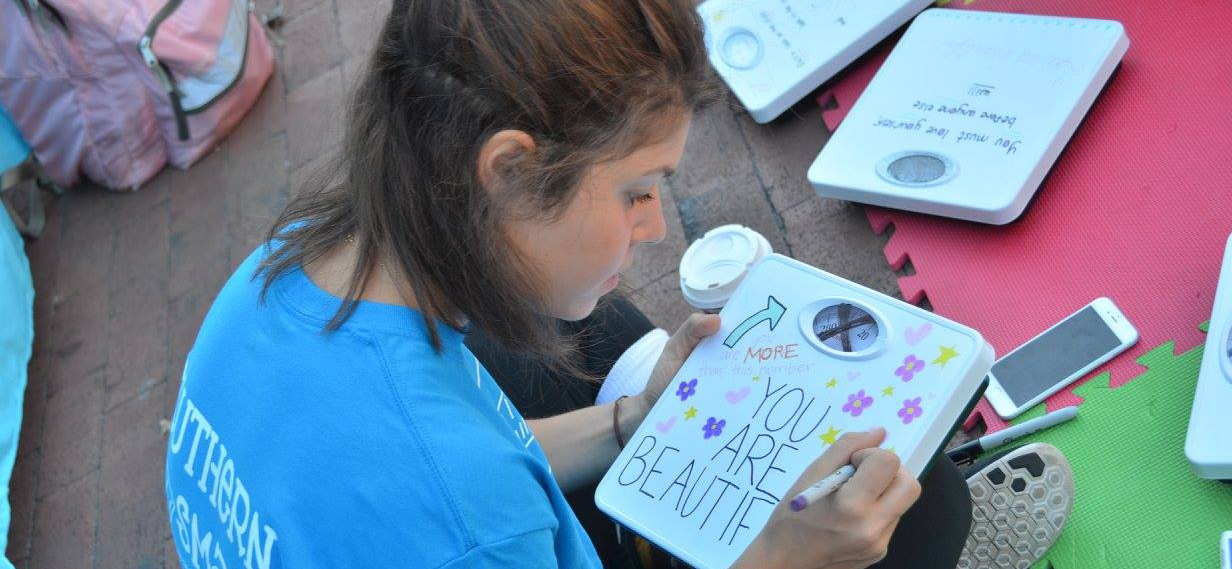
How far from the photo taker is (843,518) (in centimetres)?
85

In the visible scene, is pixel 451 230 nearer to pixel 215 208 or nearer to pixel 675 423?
pixel 675 423

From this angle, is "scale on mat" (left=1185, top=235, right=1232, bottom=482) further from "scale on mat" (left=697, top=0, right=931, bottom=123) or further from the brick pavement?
"scale on mat" (left=697, top=0, right=931, bottom=123)

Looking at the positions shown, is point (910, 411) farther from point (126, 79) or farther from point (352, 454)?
point (126, 79)

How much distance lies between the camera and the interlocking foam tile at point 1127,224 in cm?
120

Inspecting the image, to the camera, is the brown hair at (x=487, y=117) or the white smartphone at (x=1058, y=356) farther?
the white smartphone at (x=1058, y=356)

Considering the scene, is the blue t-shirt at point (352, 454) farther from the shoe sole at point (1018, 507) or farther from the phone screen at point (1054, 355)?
the phone screen at point (1054, 355)

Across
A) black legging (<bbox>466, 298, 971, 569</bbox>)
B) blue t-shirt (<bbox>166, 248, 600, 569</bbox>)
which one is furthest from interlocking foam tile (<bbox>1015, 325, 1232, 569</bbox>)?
blue t-shirt (<bbox>166, 248, 600, 569</bbox>)

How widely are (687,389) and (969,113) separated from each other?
23.3 inches

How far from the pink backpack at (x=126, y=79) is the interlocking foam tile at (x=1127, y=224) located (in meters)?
1.43

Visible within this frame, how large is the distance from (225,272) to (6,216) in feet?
1.63

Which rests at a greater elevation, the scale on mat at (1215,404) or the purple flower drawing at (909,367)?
the purple flower drawing at (909,367)

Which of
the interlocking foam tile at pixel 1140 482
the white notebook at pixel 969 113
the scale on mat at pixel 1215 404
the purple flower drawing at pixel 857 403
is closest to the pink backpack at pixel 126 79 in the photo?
Result: the white notebook at pixel 969 113

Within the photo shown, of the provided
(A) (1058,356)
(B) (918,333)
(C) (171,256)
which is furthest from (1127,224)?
(C) (171,256)

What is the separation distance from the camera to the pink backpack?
2035 millimetres
